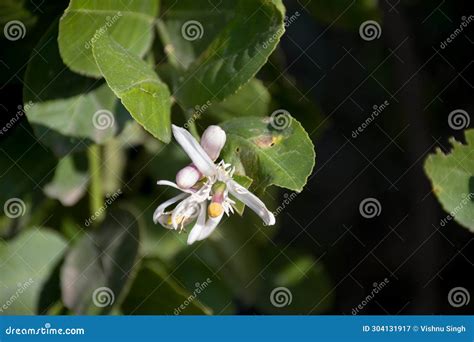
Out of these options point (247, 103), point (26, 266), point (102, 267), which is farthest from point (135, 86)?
point (26, 266)

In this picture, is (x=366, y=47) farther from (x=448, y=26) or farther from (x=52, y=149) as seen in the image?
(x=52, y=149)

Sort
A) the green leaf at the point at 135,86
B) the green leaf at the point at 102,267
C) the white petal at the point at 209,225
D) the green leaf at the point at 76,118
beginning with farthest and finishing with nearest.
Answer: the green leaf at the point at 102,267
the green leaf at the point at 76,118
the white petal at the point at 209,225
the green leaf at the point at 135,86

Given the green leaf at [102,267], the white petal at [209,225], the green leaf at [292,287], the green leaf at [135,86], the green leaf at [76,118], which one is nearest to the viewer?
the green leaf at [135,86]

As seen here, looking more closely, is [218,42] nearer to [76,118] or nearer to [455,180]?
[76,118]

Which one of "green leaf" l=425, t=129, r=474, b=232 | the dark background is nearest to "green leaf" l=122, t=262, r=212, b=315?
the dark background

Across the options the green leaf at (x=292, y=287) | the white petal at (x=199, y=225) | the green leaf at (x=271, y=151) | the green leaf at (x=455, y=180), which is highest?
the green leaf at (x=455, y=180)

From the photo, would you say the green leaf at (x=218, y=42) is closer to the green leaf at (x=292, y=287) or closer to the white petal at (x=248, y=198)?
the white petal at (x=248, y=198)

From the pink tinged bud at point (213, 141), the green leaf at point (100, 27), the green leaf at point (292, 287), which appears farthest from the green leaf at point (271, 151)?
the green leaf at point (292, 287)

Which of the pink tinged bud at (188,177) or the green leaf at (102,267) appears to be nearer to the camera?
the pink tinged bud at (188,177)
